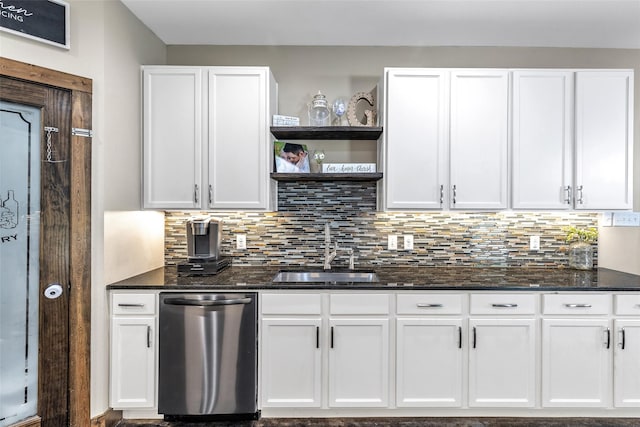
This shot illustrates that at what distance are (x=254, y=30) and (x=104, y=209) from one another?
65.6 inches

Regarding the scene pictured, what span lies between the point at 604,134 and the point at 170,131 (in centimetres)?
311

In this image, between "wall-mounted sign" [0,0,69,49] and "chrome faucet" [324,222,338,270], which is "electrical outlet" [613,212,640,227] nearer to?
"chrome faucet" [324,222,338,270]

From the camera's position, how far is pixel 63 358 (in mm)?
2078

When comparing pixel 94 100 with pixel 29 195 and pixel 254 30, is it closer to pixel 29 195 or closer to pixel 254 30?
pixel 29 195

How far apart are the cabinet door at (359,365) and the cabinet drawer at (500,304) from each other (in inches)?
23.2

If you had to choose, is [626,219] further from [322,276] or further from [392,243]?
[322,276]

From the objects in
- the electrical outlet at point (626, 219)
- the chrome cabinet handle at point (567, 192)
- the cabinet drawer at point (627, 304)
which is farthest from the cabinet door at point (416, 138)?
the electrical outlet at point (626, 219)

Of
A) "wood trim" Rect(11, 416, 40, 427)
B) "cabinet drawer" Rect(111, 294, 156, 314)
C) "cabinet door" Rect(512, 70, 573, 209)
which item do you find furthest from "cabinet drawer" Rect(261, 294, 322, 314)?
"cabinet door" Rect(512, 70, 573, 209)

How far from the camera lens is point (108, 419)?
2.19m

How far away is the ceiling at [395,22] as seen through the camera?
7.60 feet

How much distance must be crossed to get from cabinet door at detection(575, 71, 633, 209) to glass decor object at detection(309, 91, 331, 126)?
1.80 meters

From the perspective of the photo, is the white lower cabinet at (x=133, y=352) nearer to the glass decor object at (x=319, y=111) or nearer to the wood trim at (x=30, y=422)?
the wood trim at (x=30, y=422)

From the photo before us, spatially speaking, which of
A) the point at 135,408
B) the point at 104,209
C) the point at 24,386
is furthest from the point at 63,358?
the point at 104,209

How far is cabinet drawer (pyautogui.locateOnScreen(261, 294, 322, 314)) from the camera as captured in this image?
2234mm
